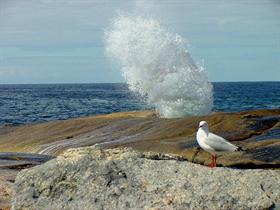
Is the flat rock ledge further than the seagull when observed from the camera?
No

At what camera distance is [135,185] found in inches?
261

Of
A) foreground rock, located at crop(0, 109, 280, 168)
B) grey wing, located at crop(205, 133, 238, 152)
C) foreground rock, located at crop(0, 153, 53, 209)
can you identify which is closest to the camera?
foreground rock, located at crop(0, 153, 53, 209)

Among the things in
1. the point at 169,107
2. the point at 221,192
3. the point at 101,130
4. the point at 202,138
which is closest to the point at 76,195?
the point at 221,192

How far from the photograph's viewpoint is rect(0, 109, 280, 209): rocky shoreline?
12.6 m

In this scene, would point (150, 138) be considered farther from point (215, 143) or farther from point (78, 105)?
point (78, 105)

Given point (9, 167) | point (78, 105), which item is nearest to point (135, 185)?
point (9, 167)

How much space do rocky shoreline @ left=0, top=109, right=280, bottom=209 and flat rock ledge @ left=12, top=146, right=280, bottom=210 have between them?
1.87m

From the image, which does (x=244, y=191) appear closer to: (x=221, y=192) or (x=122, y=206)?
(x=221, y=192)

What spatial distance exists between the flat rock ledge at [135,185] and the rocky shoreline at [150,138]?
1.87 m

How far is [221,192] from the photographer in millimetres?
6449

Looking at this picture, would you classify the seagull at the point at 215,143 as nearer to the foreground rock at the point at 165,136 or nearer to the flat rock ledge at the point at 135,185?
the flat rock ledge at the point at 135,185

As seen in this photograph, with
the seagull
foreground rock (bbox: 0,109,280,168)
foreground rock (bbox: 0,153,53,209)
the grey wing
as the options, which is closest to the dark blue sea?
foreground rock (bbox: 0,109,280,168)

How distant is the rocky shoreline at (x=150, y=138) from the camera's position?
12.6 meters

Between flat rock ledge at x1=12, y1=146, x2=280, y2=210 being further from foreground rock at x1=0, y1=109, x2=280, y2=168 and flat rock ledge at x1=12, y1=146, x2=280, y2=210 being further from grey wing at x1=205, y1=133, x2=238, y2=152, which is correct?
foreground rock at x1=0, y1=109, x2=280, y2=168
